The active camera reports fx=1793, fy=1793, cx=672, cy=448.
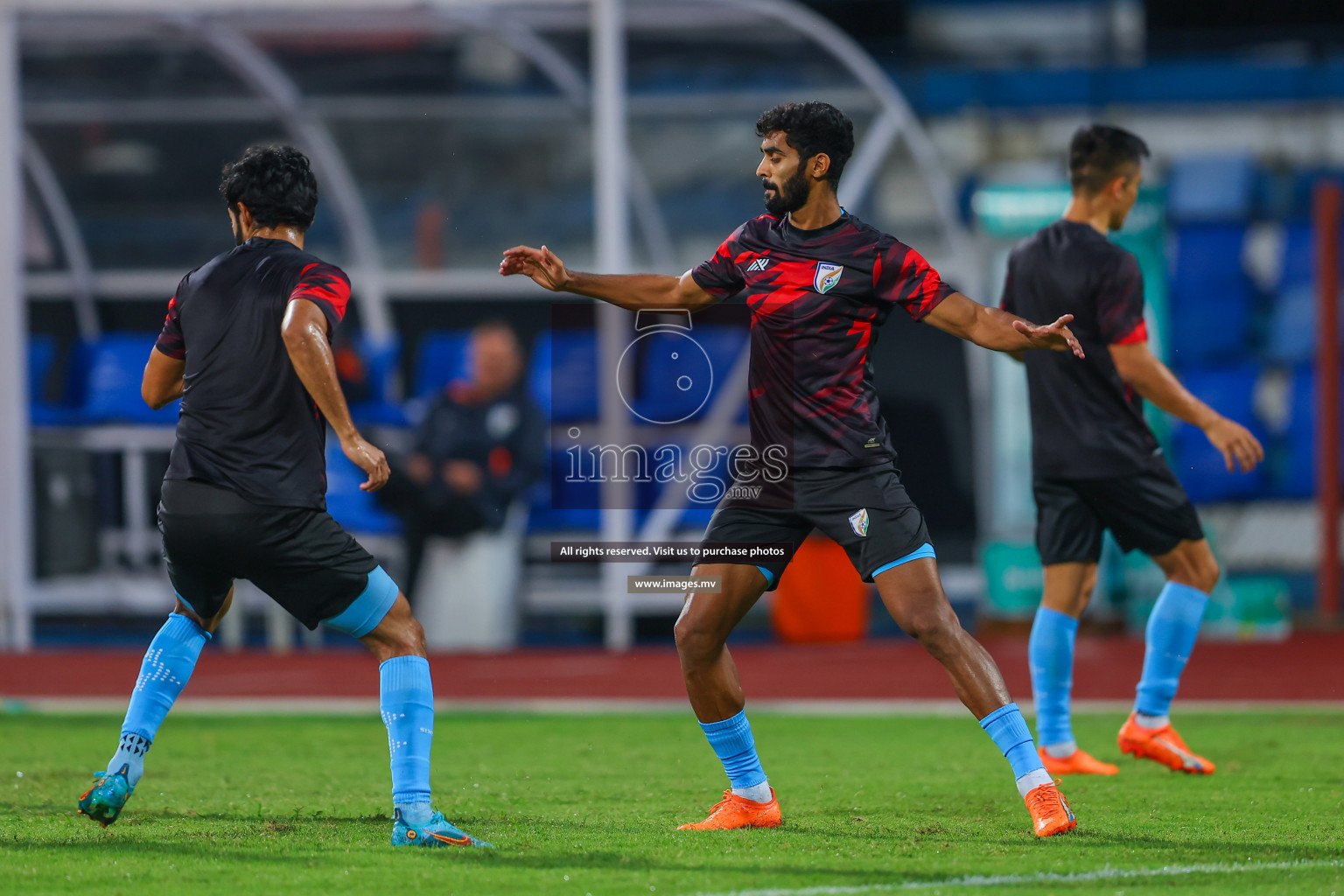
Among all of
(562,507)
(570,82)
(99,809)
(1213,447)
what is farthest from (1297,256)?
(99,809)

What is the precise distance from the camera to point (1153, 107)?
727 inches

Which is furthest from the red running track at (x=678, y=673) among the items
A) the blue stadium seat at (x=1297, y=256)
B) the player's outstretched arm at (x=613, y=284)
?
the blue stadium seat at (x=1297, y=256)

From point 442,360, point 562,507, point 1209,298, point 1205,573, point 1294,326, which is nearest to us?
point 1205,573

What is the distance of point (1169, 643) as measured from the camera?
6.67 meters

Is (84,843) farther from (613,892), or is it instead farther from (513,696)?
(513,696)

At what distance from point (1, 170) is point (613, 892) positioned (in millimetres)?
9217

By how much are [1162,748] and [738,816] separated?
2.02 m

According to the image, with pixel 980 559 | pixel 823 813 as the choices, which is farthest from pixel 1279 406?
pixel 823 813

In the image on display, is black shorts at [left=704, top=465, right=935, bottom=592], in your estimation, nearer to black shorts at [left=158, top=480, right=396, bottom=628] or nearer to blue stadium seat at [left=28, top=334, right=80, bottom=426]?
black shorts at [left=158, top=480, right=396, bottom=628]

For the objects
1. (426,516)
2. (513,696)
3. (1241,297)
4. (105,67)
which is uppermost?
(105,67)

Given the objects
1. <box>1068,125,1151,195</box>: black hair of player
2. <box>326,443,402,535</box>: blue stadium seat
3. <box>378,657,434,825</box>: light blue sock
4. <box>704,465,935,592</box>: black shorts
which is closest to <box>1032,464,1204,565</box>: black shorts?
<box>1068,125,1151,195</box>: black hair of player

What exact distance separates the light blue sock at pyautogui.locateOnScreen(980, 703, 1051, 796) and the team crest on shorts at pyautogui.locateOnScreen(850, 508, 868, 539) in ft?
2.04

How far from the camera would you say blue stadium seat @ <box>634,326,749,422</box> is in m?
13.8

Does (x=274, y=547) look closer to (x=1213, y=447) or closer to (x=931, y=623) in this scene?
(x=931, y=623)
